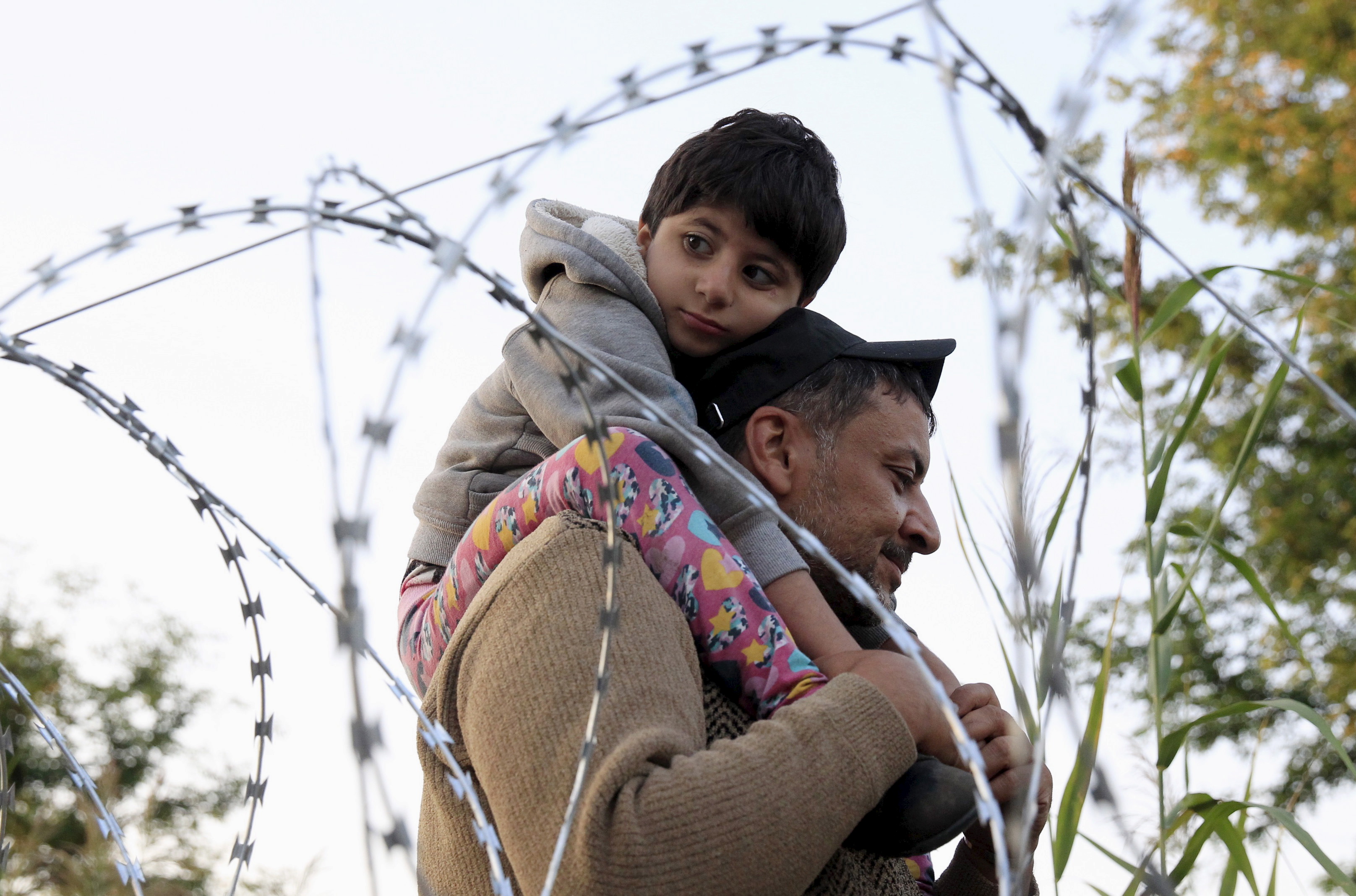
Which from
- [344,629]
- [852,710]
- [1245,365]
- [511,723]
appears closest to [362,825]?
[344,629]

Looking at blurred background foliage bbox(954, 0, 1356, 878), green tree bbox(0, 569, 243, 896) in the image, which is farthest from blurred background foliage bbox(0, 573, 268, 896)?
blurred background foliage bbox(954, 0, 1356, 878)

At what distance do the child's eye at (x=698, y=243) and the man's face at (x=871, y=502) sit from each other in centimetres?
54

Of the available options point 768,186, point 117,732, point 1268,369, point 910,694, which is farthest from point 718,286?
point 117,732

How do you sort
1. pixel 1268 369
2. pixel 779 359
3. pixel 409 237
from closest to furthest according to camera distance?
pixel 409 237, pixel 779 359, pixel 1268 369

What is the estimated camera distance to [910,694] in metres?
1.65

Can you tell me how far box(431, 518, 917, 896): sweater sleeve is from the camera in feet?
4.57

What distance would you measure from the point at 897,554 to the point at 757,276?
68cm

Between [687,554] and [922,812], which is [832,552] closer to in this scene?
[687,554]

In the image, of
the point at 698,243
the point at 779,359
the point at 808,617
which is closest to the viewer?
the point at 808,617

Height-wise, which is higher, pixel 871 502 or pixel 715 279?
pixel 715 279

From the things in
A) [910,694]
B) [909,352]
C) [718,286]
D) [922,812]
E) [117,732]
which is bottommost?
[922,812]

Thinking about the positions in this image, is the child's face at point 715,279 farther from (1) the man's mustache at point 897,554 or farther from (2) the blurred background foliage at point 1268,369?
(2) the blurred background foliage at point 1268,369

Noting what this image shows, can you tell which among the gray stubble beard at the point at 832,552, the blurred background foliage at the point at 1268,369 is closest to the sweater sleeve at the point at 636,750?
the gray stubble beard at the point at 832,552

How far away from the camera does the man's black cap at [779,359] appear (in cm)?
219
